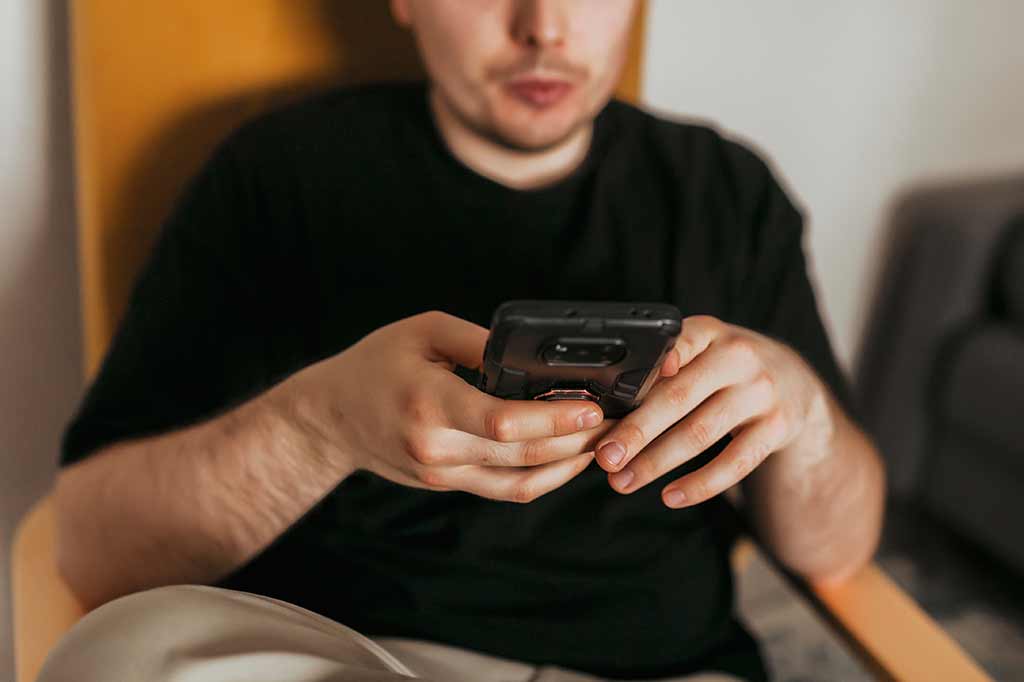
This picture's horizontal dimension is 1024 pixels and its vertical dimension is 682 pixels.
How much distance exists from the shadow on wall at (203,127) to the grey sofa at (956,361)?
2.74ft

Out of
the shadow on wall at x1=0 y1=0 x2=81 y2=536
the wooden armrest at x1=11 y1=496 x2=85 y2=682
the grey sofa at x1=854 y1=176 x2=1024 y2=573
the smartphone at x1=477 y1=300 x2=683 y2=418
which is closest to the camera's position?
the smartphone at x1=477 y1=300 x2=683 y2=418

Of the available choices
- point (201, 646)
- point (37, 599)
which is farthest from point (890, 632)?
point (37, 599)

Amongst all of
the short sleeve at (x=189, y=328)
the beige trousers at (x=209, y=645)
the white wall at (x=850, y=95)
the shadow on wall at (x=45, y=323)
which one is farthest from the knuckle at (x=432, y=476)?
the white wall at (x=850, y=95)

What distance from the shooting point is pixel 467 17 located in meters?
0.72

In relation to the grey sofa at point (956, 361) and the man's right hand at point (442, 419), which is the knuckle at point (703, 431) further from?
the grey sofa at point (956, 361)

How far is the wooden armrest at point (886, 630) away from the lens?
663mm

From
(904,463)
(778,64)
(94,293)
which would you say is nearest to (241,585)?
(94,293)

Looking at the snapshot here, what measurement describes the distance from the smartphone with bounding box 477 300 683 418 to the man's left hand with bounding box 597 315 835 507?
1.2 inches

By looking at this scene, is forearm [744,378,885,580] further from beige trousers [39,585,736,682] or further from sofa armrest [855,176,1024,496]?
sofa armrest [855,176,1024,496]

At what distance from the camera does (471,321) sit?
614 millimetres

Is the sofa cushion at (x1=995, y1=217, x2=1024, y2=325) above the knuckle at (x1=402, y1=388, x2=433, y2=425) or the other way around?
the other way around

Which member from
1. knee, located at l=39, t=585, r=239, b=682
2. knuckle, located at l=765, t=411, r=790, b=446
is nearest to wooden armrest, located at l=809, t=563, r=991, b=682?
knuckle, located at l=765, t=411, r=790, b=446

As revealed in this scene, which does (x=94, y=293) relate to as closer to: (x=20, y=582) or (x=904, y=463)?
(x=20, y=582)

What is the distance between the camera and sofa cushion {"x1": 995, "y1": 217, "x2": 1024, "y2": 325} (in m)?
1.30
